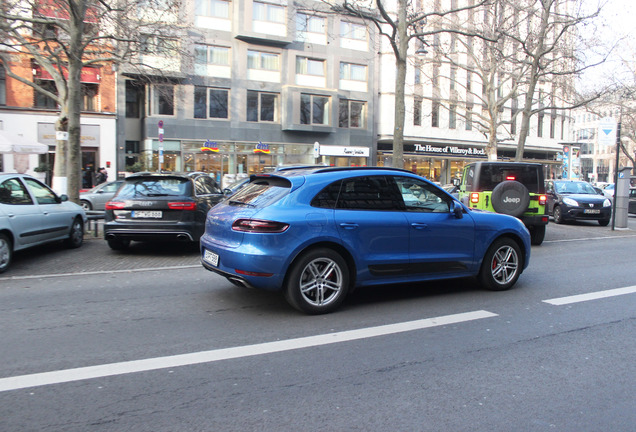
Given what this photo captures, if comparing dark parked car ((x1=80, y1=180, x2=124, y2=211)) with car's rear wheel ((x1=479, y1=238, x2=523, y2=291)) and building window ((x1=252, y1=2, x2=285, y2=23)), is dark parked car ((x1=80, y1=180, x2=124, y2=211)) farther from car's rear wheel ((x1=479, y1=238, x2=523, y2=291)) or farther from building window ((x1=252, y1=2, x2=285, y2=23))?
building window ((x1=252, y1=2, x2=285, y2=23))

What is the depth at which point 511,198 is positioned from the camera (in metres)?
11.2

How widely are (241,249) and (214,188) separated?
20.7 ft

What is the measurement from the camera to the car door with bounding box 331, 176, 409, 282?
5539 millimetres

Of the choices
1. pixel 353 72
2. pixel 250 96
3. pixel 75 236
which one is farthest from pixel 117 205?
pixel 353 72

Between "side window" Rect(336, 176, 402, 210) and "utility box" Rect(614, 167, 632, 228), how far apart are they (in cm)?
1326

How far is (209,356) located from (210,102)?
30487 millimetres

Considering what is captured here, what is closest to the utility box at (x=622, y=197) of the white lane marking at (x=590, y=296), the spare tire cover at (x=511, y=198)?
the spare tire cover at (x=511, y=198)

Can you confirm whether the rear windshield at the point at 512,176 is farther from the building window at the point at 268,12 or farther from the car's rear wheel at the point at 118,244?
the building window at the point at 268,12

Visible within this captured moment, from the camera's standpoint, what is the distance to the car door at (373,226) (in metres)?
5.54

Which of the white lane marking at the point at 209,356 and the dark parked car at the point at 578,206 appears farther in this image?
the dark parked car at the point at 578,206

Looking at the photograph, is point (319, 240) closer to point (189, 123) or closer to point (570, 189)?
point (570, 189)

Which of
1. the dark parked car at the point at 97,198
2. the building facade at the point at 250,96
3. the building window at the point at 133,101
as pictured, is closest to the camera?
the dark parked car at the point at 97,198

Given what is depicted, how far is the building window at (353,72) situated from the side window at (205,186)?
90.6ft

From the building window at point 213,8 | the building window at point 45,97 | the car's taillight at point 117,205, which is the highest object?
the building window at point 213,8
